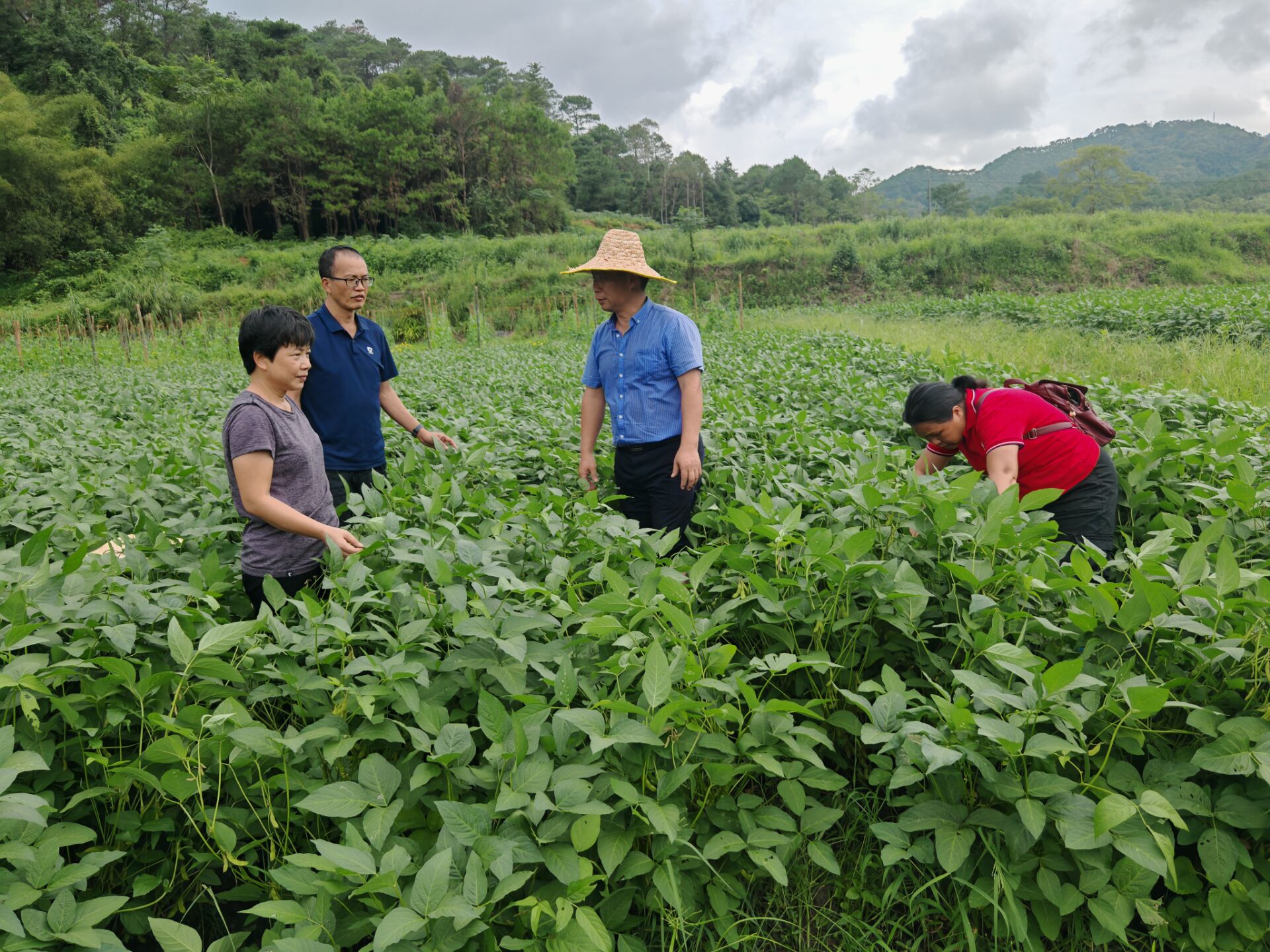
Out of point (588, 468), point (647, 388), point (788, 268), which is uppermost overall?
point (788, 268)

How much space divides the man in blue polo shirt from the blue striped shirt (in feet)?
3.19

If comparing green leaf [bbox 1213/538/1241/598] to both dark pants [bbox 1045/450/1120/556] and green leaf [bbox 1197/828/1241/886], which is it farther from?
dark pants [bbox 1045/450/1120/556]

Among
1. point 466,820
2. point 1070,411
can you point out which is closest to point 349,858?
point 466,820

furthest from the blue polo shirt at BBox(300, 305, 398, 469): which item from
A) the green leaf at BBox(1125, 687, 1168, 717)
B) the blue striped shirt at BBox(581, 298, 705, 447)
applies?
the green leaf at BBox(1125, 687, 1168, 717)

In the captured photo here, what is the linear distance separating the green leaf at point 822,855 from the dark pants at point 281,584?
1.70 metres

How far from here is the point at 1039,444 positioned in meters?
2.98

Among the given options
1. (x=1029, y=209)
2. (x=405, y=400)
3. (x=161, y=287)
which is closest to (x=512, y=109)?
(x=161, y=287)

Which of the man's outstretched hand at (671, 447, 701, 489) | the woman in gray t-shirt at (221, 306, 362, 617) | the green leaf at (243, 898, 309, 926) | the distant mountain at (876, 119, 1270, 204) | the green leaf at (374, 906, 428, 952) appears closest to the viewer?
the green leaf at (374, 906, 428, 952)

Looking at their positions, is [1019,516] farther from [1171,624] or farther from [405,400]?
[405,400]

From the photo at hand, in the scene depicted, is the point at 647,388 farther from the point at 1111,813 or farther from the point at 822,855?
the point at 1111,813

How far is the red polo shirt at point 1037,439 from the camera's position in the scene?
2920mm

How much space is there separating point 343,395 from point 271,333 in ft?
3.34

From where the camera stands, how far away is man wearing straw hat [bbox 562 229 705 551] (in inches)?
126

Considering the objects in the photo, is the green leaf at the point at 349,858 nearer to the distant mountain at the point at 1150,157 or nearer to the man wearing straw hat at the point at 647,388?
the man wearing straw hat at the point at 647,388
